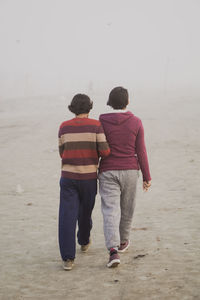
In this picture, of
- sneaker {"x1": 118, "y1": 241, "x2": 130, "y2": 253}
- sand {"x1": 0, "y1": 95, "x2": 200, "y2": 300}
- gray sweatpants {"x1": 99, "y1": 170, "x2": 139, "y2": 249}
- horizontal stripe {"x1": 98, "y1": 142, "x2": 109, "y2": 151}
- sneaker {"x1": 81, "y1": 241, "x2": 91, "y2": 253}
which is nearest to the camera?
sand {"x1": 0, "y1": 95, "x2": 200, "y2": 300}

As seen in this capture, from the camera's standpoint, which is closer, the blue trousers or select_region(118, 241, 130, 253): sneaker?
the blue trousers

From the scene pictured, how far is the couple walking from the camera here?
421 centimetres

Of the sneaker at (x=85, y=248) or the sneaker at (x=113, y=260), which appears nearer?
the sneaker at (x=113, y=260)

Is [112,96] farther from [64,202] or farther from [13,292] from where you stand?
[13,292]

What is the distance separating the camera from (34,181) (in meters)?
11.7

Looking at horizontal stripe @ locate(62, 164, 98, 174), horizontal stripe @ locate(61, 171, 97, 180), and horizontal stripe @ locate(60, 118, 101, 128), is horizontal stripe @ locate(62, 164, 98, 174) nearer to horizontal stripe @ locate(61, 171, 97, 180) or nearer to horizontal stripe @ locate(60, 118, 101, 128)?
horizontal stripe @ locate(61, 171, 97, 180)

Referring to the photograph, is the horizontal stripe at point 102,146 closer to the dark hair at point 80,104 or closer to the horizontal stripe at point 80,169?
the horizontal stripe at point 80,169

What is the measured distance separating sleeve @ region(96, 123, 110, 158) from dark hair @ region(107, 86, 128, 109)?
0.36m

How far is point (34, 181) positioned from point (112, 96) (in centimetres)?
781

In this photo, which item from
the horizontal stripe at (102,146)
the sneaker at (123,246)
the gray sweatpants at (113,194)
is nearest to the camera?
the horizontal stripe at (102,146)

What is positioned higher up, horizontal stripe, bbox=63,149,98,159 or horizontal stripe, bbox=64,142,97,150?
horizontal stripe, bbox=64,142,97,150

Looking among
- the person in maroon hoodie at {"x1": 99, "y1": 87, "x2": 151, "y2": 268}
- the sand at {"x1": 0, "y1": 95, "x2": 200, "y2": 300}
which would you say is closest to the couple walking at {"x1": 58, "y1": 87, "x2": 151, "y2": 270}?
the person in maroon hoodie at {"x1": 99, "y1": 87, "x2": 151, "y2": 268}

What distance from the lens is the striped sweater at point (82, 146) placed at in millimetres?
4188

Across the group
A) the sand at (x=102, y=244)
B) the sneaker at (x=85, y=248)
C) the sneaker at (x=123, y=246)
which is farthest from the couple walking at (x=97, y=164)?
the sneaker at (x=85, y=248)
